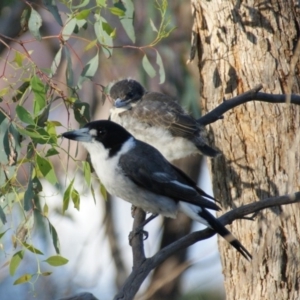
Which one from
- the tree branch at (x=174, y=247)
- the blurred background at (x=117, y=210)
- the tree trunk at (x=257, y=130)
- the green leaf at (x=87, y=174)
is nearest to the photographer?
the tree branch at (x=174, y=247)

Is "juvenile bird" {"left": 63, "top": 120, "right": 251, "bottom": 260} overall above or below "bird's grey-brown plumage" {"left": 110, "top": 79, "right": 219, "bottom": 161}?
below

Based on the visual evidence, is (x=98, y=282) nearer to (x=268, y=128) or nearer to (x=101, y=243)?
(x=101, y=243)

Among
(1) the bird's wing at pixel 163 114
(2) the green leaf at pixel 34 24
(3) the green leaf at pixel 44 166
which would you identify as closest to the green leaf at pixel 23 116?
(3) the green leaf at pixel 44 166

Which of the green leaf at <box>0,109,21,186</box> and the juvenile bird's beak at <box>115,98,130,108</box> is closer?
the green leaf at <box>0,109,21,186</box>

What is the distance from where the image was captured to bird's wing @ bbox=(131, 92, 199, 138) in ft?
13.7

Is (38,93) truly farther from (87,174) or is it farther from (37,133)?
(87,174)

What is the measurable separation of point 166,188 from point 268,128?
1.95 feet

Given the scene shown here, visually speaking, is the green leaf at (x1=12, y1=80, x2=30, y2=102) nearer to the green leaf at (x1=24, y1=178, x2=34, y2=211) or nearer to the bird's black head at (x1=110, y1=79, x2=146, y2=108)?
the green leaf at (x1=24, y1=178, x2=34, y2=211)

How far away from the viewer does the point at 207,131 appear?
3.92m

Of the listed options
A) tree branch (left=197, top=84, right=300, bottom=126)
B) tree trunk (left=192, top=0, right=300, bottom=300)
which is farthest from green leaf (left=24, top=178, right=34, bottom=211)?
tree trunk (left=192, top=0, right=300, bottom=300)

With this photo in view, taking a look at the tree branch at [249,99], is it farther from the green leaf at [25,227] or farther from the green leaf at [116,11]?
the green leaf at [25,227]

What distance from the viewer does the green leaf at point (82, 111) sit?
9.84 ft

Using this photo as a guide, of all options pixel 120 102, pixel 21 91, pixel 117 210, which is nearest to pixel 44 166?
pixel 21 91

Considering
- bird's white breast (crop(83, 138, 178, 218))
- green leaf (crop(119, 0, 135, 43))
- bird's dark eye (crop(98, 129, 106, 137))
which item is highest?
green leaf (crop(119, 0, 135, 43))
